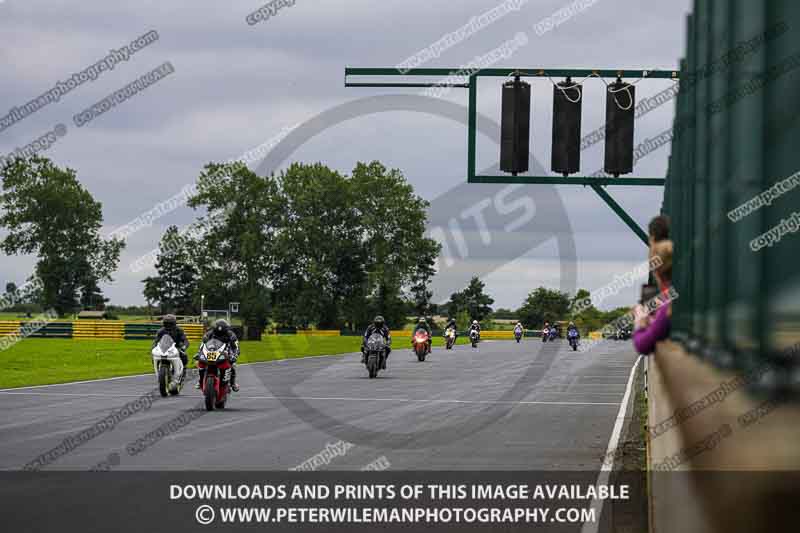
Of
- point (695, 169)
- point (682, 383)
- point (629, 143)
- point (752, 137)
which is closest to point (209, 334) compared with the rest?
point (629, 143)

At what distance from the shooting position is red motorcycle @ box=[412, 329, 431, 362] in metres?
45.0

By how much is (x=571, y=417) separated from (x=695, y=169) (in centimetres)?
1253

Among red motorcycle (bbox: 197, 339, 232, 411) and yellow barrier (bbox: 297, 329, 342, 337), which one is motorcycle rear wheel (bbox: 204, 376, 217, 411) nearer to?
red motorcycle (bbox: 197, 339, 232, 411)

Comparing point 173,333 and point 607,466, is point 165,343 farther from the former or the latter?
point 607,466

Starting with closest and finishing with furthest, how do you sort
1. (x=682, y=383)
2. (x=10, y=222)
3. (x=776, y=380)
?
1. (x=776, y=380)
2. (x=682, y=383)
3. (x=10, y=222)

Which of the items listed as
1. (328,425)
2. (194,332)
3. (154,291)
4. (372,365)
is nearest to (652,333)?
(328,425)

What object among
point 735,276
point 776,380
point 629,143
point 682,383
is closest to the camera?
point 776,380

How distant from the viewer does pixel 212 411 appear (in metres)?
18.8

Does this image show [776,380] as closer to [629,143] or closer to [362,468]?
[362,468]

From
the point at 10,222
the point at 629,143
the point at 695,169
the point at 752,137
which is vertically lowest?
the point at 752,137

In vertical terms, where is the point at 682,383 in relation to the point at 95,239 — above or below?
below

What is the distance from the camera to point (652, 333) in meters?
5.87

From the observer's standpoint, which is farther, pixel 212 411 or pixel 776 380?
pixel 212 411

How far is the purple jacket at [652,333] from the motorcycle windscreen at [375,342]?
81.2 ft
